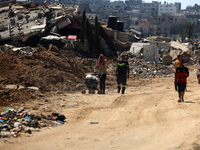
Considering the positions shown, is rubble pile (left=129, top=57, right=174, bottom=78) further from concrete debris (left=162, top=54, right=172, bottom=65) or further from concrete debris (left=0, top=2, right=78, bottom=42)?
concrete debris (left=0, top=2, right=78, bottom=42)

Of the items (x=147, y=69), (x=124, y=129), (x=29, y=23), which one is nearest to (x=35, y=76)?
(x=124, y=129)

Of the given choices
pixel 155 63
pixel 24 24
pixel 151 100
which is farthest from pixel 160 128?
pixel 24 24

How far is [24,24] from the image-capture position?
23312mm

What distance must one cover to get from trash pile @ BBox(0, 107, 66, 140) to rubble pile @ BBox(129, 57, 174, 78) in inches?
470

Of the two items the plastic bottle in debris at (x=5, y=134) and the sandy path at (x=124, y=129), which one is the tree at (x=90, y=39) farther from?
the plastic bottle in debris at (x=5, y=134)

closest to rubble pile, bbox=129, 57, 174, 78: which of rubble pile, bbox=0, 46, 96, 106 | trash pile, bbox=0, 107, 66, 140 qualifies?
rubble pile, bbox=0, 46, 96, 106

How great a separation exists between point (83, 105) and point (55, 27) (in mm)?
15703

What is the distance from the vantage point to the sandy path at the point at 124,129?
5.58 metres

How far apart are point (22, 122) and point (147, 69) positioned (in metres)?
14.8

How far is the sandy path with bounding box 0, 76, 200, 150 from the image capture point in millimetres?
5578

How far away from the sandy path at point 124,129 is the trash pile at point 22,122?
0.24m

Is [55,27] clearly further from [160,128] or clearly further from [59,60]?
[160,128]

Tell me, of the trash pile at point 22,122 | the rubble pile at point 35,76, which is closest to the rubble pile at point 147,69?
the rubble pile at point 35,76

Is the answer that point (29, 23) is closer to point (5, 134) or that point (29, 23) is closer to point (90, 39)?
point (90, 39)
